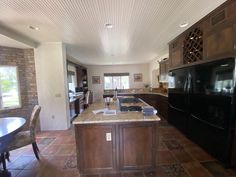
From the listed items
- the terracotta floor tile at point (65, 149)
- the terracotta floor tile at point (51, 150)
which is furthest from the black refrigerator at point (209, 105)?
the terracotta floor tile at point (51, 150)

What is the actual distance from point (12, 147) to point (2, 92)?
211 cm

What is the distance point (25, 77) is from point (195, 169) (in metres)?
4.69

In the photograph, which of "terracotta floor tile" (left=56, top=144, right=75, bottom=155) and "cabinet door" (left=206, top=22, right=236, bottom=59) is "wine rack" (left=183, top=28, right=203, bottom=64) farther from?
"terracotta floor tile" (left=56, top=144, right=75, bottom=155)

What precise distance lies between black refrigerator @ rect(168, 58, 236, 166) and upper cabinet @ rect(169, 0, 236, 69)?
18cm

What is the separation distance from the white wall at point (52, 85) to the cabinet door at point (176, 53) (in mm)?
3199

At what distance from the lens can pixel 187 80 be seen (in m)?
3.20

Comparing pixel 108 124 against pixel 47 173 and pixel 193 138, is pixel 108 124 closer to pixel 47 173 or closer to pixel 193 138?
pixel 47 173

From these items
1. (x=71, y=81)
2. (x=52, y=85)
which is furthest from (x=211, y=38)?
(x=71, y=81)

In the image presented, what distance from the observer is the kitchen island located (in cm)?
209

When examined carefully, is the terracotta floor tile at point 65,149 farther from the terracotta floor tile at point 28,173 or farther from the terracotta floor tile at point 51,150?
→ the terracotta floor tile at point 28,173

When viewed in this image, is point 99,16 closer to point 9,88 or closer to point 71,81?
point 9,88

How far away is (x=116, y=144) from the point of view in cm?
212

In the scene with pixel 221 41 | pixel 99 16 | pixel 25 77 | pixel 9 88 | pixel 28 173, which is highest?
pixel 99 16

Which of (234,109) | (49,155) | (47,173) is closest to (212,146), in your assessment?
(234,109)
